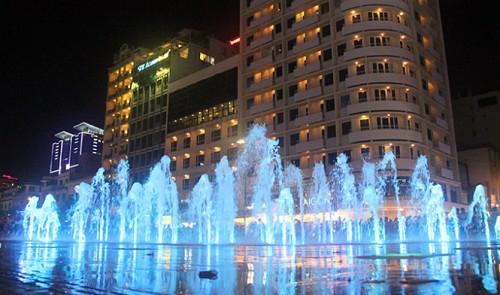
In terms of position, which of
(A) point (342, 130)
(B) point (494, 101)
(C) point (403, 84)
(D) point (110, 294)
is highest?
(B) point (494, 101)

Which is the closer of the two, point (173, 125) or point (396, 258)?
point (396, 258)

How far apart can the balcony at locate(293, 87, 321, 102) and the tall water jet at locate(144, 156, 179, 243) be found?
21210 millimetres

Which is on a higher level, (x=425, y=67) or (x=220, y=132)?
(x=425, y=67)

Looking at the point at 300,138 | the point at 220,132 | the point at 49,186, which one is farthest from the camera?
the point at 49,186

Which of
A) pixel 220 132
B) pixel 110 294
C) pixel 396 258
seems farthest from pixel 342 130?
pixel 110 294

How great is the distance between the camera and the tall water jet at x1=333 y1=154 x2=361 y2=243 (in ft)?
140

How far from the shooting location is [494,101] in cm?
6994

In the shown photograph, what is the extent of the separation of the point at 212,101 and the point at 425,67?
3098cm

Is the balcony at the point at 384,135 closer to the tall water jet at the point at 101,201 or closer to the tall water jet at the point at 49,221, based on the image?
the tall water jet at the point at 101,201

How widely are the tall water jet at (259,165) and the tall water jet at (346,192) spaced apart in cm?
784

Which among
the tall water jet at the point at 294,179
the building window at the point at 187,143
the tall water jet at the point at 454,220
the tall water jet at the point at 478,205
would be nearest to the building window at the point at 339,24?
the tall water jet at the point at 294,179

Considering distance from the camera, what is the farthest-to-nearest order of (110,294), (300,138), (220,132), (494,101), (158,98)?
(158,98) → (494,101) → (220,132) → (300,138) → (110,294)

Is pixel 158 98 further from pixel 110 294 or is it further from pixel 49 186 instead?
pixel 110 294

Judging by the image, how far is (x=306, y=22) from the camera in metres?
56.1
